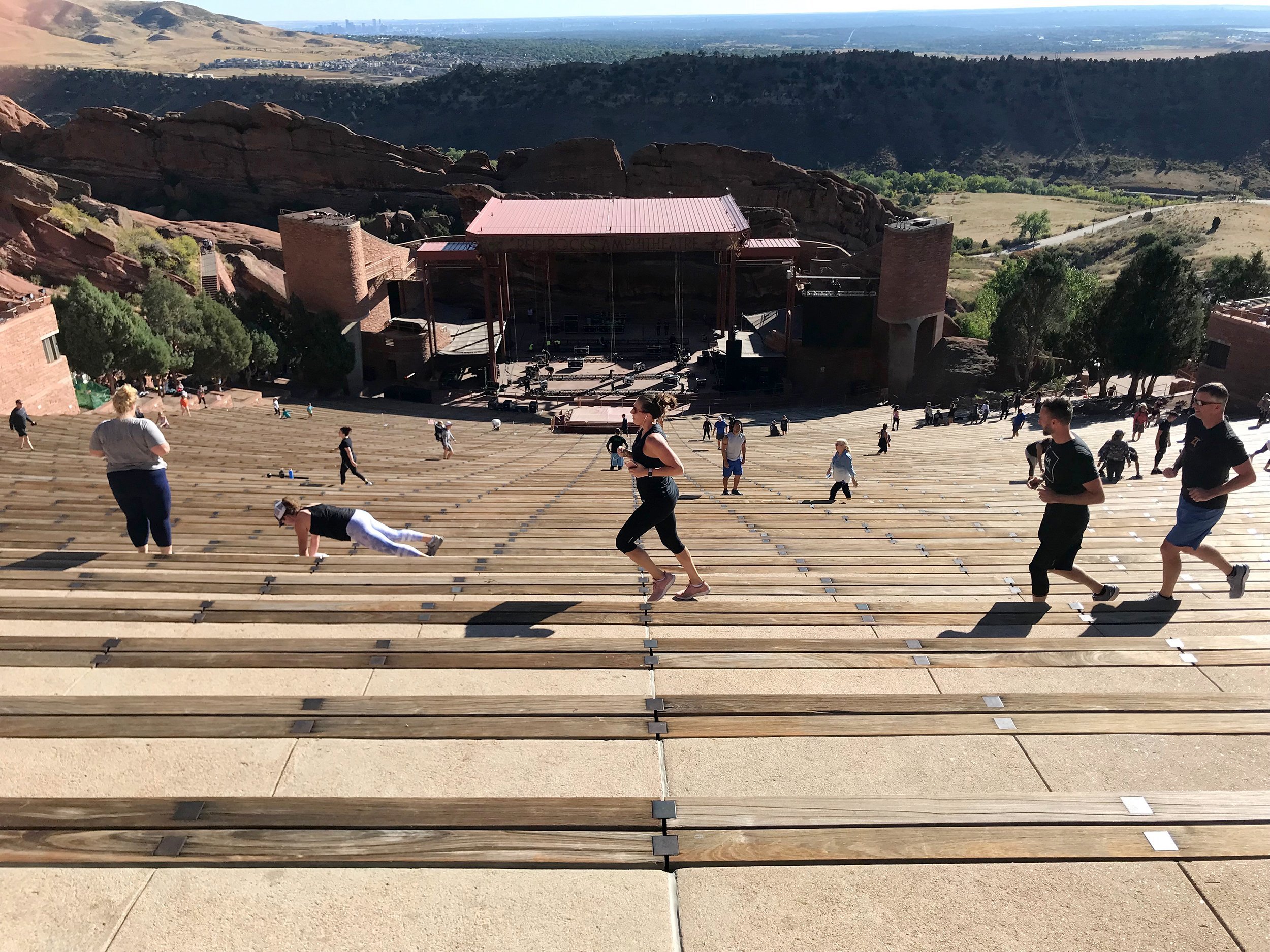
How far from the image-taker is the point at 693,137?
4882 inches

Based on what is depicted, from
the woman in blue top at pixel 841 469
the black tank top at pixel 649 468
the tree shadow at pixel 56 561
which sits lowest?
the woman in blue top at pixel 841 469

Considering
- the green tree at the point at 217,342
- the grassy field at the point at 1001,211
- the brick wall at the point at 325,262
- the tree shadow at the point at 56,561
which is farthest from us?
the grassy field at the point at 1001,211

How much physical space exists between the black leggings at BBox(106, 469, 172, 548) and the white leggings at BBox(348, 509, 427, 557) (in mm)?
1657

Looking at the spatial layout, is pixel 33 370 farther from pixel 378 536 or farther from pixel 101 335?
pixel 378 536

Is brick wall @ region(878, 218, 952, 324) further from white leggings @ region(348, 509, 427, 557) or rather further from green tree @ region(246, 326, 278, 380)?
white leggings @ region(348, 509, 427, 557)

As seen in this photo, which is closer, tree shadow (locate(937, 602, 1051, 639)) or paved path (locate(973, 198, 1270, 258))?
tree shadow (locate(937, 602, 1051, 639))

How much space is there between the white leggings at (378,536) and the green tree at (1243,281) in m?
51.3

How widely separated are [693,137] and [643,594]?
5002 inches

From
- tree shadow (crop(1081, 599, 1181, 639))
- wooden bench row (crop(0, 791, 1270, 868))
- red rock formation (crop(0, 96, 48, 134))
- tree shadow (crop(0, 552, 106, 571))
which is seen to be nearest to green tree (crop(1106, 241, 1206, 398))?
tree shadow (crop(1081, 599, 1181, 639))

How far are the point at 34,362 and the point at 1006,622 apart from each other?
2873cm

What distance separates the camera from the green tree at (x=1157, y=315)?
33375mm

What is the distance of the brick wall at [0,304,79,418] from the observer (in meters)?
24.5

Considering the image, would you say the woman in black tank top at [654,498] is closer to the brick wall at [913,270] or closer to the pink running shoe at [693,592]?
the pink running shoe at [693,592]

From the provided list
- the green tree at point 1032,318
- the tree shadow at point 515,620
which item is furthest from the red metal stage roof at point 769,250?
the tree shadow at point 515,620
